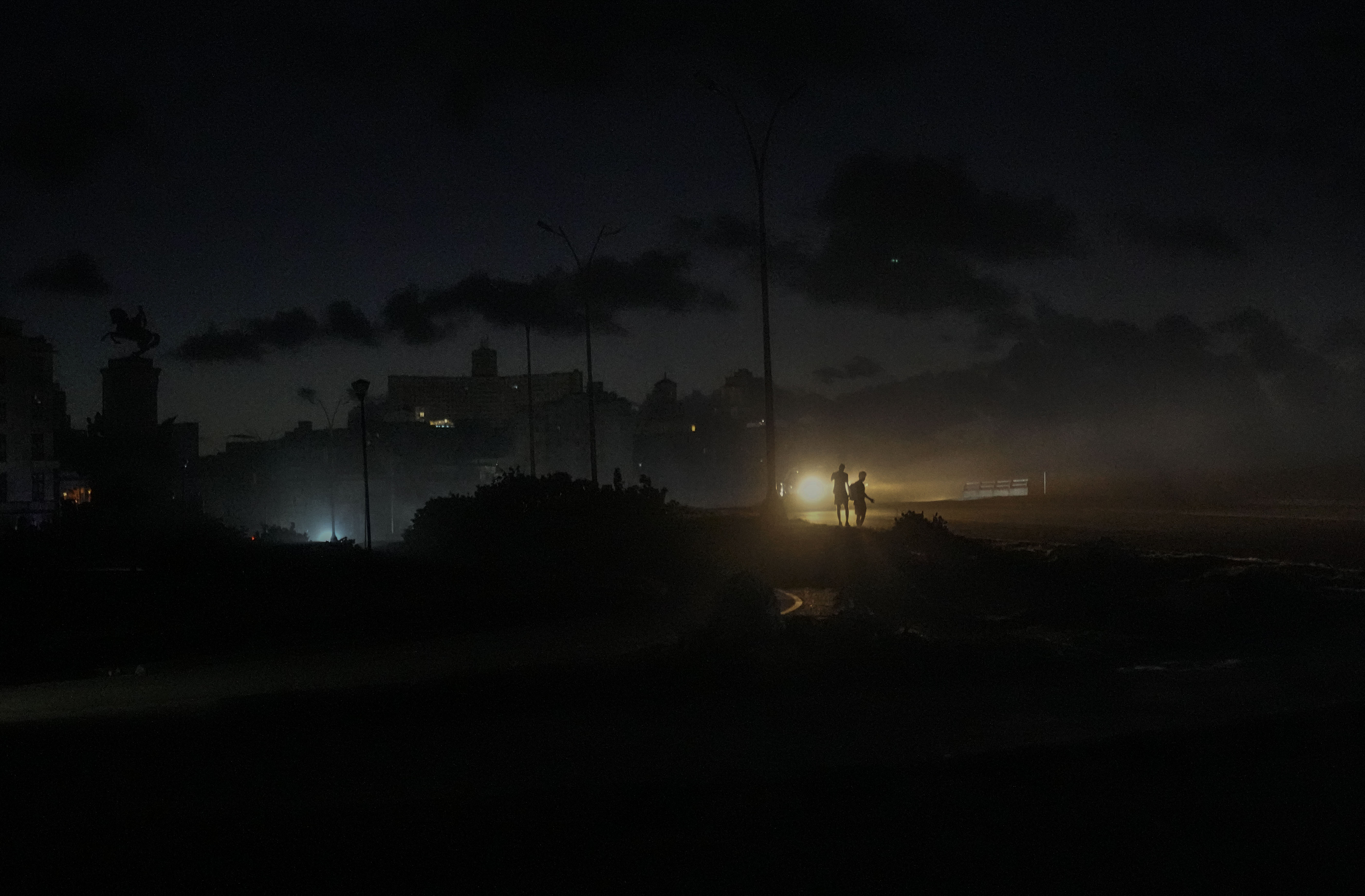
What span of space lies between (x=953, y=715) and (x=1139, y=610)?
18.4ft

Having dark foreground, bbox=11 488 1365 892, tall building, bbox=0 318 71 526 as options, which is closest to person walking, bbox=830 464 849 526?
dark foreground, bbox=11 488 1365 892

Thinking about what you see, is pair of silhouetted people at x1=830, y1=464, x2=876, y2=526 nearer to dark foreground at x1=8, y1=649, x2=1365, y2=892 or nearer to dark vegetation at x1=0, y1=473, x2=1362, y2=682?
dark vegetation at x1=0, y1=473, x2=1362, y2=682

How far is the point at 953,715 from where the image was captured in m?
7.58

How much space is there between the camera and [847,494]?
94.1 feet

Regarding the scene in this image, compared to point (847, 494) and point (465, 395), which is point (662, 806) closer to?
point (847, 494)

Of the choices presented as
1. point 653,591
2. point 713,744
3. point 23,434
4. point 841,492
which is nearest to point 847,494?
point 841,492

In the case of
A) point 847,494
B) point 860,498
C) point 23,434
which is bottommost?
point 860,498

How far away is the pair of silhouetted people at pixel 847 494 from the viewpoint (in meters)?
27.6

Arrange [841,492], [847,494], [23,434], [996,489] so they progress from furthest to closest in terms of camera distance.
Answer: [23,434]
[996,489]
[847,494]
[841,492]

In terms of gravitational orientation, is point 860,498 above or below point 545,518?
above

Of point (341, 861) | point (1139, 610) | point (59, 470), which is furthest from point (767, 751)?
point (59, 470)

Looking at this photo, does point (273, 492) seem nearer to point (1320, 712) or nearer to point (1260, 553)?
point (1260, 553)

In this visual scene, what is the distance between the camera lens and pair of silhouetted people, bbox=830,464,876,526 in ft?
90.6

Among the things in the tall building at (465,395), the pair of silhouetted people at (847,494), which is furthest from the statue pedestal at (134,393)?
the tall building at (465,395)
